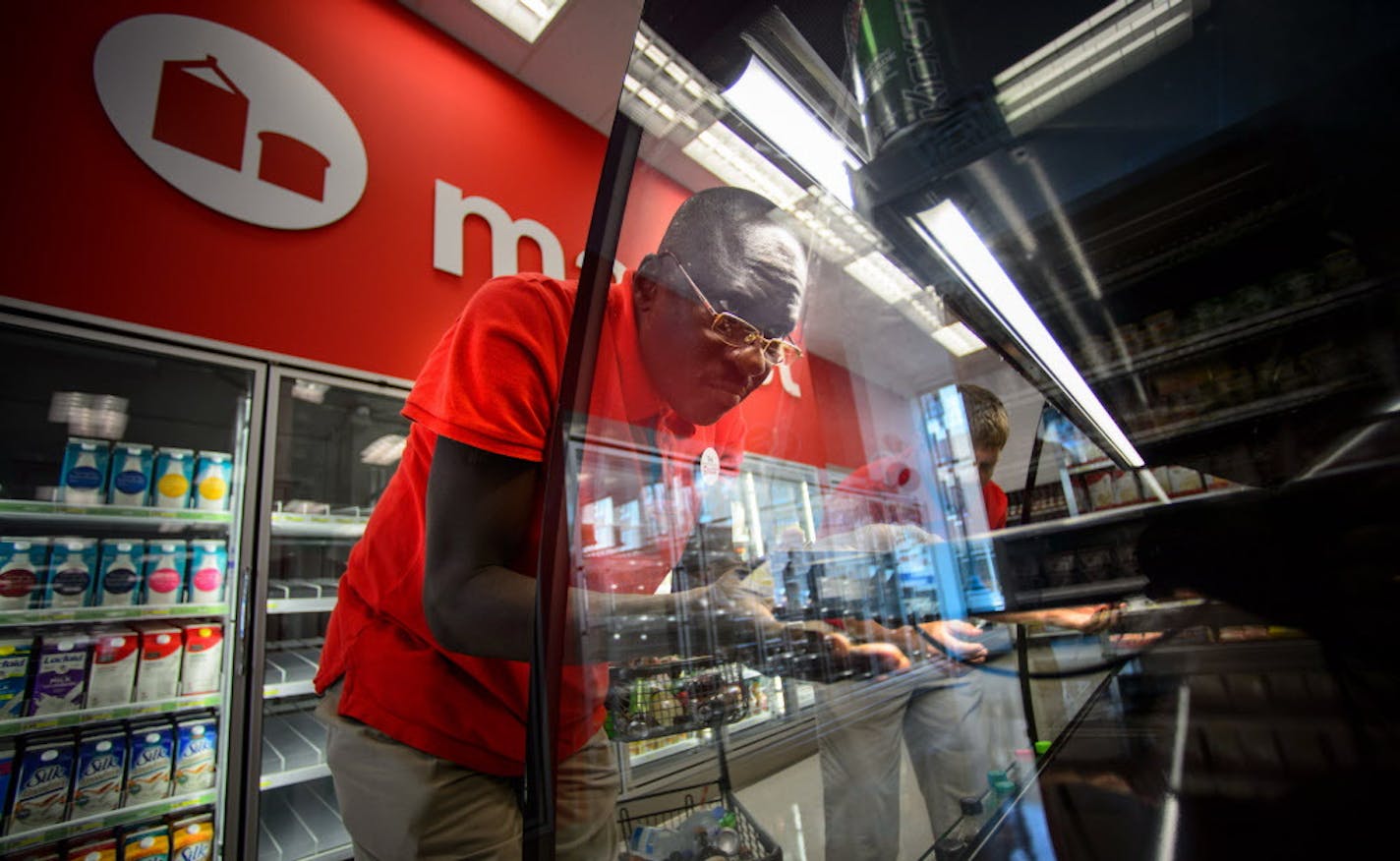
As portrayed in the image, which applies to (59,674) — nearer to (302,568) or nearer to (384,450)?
(302,568)

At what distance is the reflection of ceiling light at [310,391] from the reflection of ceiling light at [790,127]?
2633 millimetres

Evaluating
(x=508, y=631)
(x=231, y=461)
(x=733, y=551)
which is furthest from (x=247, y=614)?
(x=733, y=551)

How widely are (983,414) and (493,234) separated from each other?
350cm

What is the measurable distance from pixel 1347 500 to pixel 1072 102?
0.23 m

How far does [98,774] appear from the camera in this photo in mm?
2076

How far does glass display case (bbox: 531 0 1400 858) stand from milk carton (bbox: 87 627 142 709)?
2.66 meters

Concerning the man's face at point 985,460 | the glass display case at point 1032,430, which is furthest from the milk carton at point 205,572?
the man's face at point 985,460

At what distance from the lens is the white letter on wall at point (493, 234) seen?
3.20 metres

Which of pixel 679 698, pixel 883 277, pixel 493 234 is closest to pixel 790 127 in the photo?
pixel 883 277

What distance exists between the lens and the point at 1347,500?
28 cm

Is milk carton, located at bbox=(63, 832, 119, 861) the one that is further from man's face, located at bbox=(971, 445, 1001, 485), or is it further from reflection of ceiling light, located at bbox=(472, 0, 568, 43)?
reflection of ceiling light, located at bbox=(472, 0, 568, 43)

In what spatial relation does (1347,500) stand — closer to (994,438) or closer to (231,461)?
(994,438)

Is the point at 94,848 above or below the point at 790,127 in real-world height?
below

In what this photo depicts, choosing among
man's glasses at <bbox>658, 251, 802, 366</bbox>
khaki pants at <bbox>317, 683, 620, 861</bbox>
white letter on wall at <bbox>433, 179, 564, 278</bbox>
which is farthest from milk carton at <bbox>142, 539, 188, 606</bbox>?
man's glasses at <bbox>658, 251, 802, 366</bbox>
